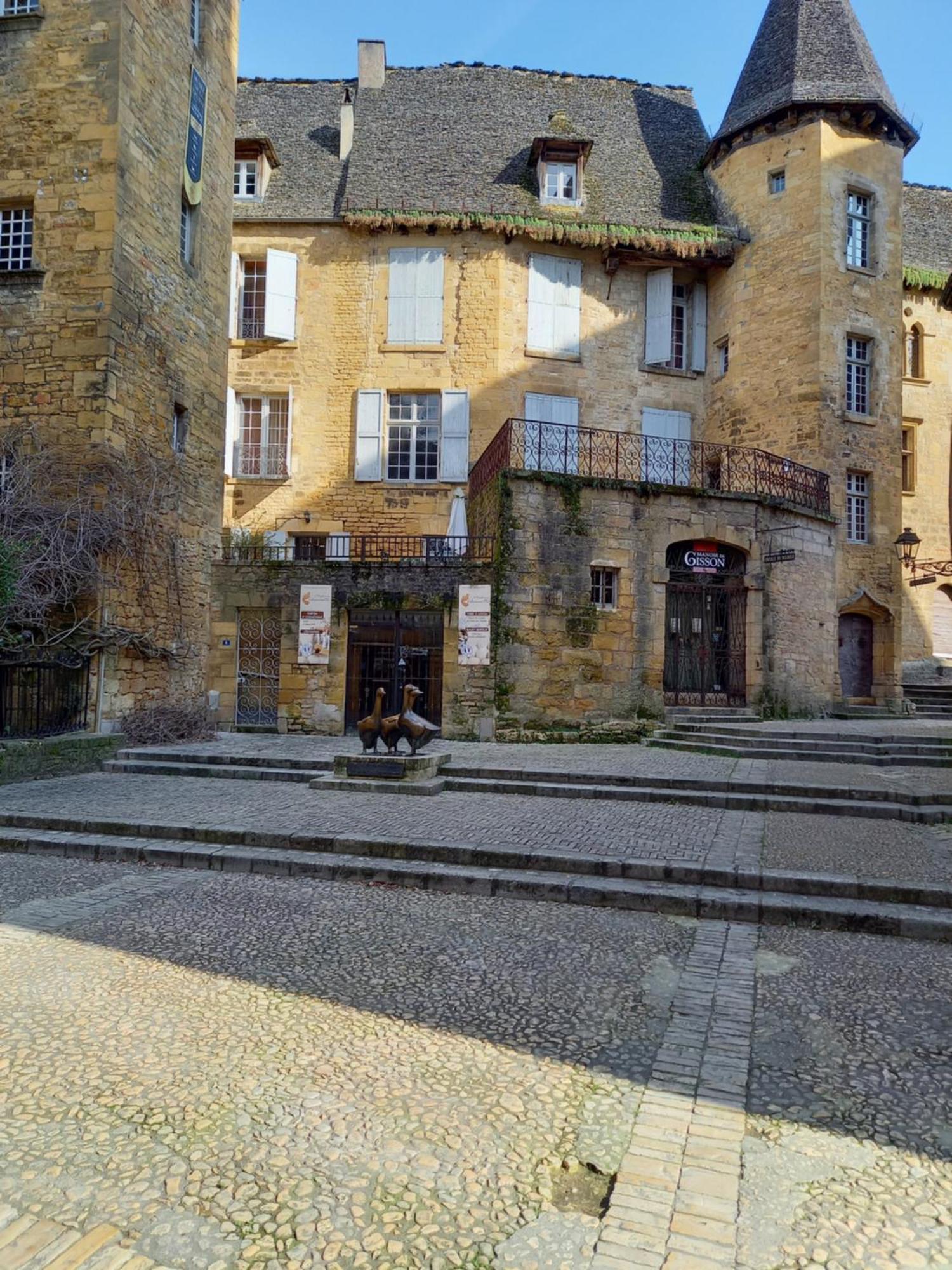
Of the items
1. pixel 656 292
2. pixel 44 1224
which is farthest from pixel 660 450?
pixel 44 1224

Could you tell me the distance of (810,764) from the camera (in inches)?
456

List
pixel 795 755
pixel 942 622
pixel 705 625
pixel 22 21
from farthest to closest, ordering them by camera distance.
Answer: pixel 942 622, pixel 705 625, pixel 22 21, pixel 795 755

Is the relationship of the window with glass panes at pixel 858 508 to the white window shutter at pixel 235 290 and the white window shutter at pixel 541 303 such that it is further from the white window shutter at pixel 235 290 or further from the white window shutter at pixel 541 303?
the white window shutter at pixel 235 290

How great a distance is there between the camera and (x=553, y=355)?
20.2m

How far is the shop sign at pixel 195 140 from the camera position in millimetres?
14602

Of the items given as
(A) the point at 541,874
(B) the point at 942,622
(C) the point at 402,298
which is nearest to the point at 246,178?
(C) the point at 402,298

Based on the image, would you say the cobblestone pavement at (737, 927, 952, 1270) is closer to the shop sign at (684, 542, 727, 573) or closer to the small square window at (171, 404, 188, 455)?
the shop sign at (684, 542, 727, 573)

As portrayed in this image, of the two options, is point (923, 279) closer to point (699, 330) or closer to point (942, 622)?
point (699, 330)

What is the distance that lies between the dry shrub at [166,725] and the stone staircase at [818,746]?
748 cm

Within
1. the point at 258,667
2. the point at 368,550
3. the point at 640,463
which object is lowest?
the point at 258,667

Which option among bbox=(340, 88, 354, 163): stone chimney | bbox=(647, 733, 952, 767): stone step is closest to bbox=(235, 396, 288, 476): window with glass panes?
bbox=(340, 88, 354, 163): stone chimney

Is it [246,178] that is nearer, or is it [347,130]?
[246,178]

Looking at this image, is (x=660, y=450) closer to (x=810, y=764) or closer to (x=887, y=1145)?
(x=810, y=764)

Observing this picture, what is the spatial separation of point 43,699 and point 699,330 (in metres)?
17.8
